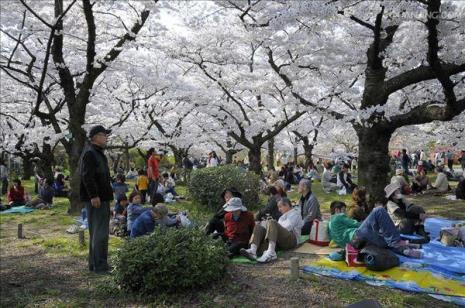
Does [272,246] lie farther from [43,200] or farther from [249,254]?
[43,200]

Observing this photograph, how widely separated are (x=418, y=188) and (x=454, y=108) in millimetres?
8000

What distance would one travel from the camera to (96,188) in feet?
17.6

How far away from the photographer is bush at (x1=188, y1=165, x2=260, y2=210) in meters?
11.1

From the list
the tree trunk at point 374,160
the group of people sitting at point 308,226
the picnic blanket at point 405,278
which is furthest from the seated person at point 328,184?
the picnic blanket at point 405,278

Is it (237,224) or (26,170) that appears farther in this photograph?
(26,170)

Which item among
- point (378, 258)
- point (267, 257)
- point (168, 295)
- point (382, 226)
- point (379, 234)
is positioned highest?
point (382, 226)

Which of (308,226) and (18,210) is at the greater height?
(308,226)

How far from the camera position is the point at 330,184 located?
16.8 meters

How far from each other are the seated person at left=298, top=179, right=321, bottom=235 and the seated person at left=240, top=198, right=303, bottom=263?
0.46m

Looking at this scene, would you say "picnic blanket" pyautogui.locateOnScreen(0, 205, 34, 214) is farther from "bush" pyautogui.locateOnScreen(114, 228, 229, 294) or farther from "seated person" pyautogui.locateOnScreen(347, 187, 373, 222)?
"seated person" pyautogui.locateOnScreen(347, 187, 373, 222)

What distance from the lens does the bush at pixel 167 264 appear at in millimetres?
4520

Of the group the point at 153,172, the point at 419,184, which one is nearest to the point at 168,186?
the point at 153,172

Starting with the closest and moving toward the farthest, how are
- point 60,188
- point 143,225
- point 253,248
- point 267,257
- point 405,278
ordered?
point 405,278, point 267,257, point 253,248, point 143,225, point 60,188

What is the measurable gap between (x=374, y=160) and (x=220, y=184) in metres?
3.80
